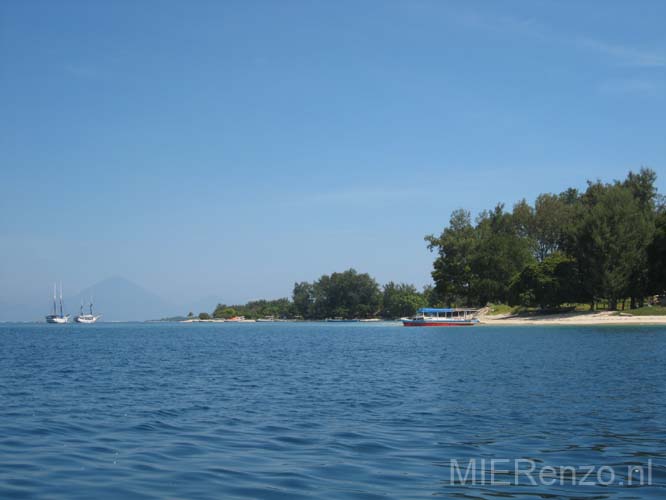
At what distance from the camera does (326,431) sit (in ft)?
54.9

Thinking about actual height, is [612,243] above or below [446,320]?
above

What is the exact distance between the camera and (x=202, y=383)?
28.5 metres

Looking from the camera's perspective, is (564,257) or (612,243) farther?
(564,257)

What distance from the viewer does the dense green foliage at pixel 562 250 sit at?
9700 centimetres

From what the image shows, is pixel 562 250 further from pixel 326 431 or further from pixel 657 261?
pixel 326 431

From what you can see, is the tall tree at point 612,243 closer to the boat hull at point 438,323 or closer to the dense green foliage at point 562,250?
the dense green foliage at point 562,250

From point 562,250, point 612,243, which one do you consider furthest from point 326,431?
point 562,250

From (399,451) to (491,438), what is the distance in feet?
8.81

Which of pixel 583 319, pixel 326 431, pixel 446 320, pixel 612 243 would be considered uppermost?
pixel 612 243

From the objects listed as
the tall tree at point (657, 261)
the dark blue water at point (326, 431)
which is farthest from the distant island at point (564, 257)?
the dark blue water at point (326, 431)

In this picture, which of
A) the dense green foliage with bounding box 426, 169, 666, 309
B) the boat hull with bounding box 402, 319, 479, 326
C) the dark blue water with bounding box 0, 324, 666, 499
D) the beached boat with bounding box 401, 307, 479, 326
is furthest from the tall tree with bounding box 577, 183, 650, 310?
the dark blue water with bounding box 0, 324, 666, 499

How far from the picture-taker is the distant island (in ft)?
318

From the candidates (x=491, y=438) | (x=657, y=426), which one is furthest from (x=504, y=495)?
(x=657, y=426)

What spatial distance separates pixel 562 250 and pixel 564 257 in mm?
9230
